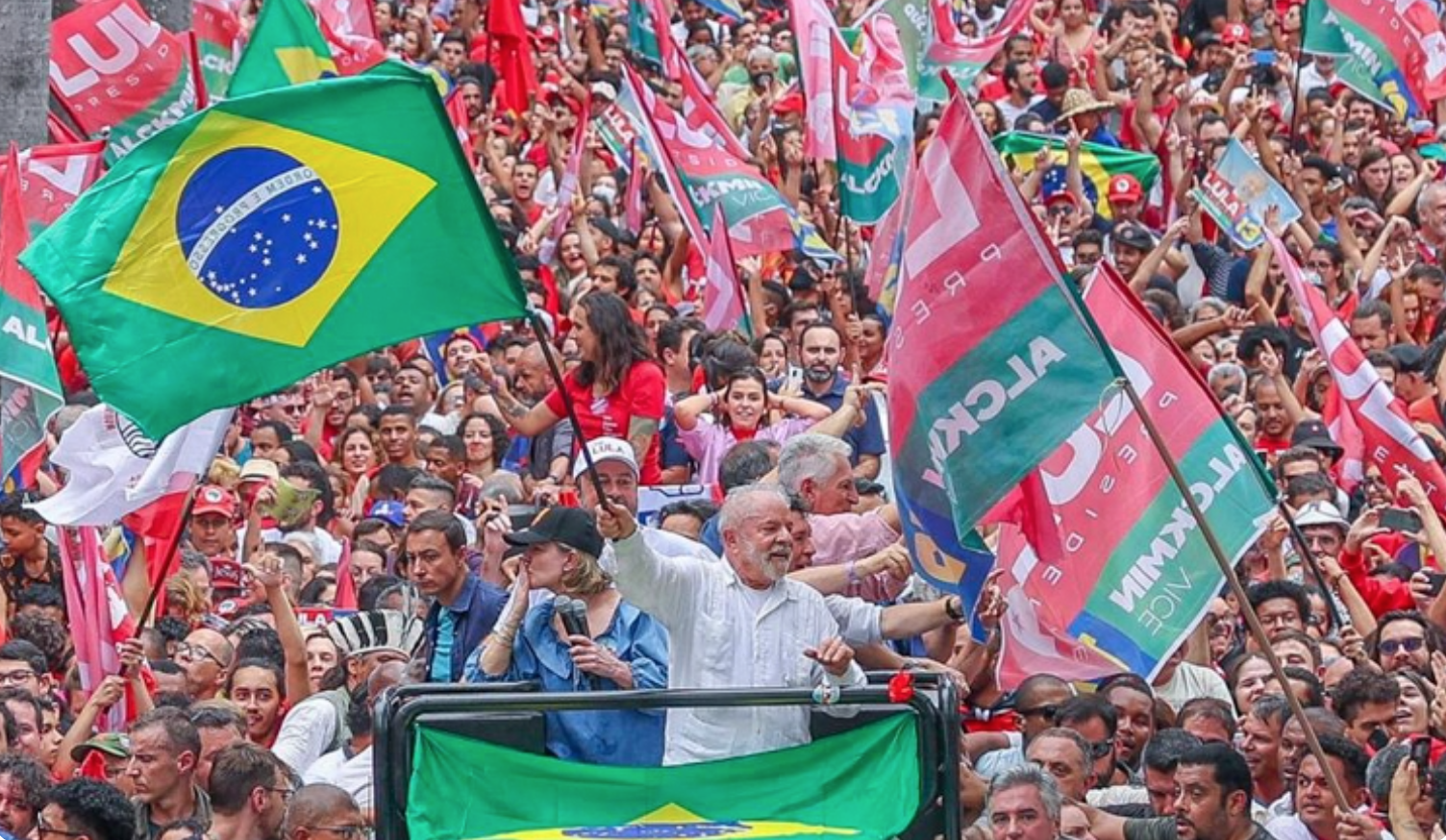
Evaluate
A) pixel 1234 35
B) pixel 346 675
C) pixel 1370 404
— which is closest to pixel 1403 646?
pixel 1370 404

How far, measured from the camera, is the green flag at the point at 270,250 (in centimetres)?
870

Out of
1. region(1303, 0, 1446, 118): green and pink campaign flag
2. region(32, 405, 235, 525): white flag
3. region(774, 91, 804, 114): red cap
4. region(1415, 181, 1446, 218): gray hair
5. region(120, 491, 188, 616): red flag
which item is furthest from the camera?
region(774, 91, 804, 114): red cap

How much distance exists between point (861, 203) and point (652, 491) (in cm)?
515

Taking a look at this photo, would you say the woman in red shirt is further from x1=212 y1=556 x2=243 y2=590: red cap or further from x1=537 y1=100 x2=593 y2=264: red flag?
x1=537 y1=100 x2=593 y2=264: red flag

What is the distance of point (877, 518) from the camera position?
10695mm

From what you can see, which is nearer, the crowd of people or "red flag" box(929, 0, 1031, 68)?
the crowd of people

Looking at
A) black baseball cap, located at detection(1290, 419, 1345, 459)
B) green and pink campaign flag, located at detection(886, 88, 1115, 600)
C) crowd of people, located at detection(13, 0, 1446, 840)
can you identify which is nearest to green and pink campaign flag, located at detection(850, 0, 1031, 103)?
crowd of people, located at detection(13, 0, 1446, 840)

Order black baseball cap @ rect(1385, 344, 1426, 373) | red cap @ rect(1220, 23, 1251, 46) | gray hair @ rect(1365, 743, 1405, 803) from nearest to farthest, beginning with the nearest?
gray hair @ rect(1365, 743, 1405, 803) < black baseball cap @ rect(1385, 344, 1426, 373) < red cap @ rect(1220, 23, 1251, 46)

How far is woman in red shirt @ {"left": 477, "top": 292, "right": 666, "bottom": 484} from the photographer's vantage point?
13.2 metres

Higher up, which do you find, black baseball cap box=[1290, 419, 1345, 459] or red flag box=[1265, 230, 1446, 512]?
red flag box=[1265, 230, 1446, 512]

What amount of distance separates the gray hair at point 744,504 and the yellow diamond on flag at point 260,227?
3.60 ft

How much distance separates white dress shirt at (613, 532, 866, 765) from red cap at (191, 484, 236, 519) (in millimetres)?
5772

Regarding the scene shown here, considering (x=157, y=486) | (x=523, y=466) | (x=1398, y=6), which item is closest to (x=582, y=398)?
(x=523, y=466)

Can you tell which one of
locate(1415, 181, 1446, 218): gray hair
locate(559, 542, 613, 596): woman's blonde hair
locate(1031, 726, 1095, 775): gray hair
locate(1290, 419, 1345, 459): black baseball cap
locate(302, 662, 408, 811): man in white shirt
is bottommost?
locate(1415, 181, 1446, 218): gray hair
